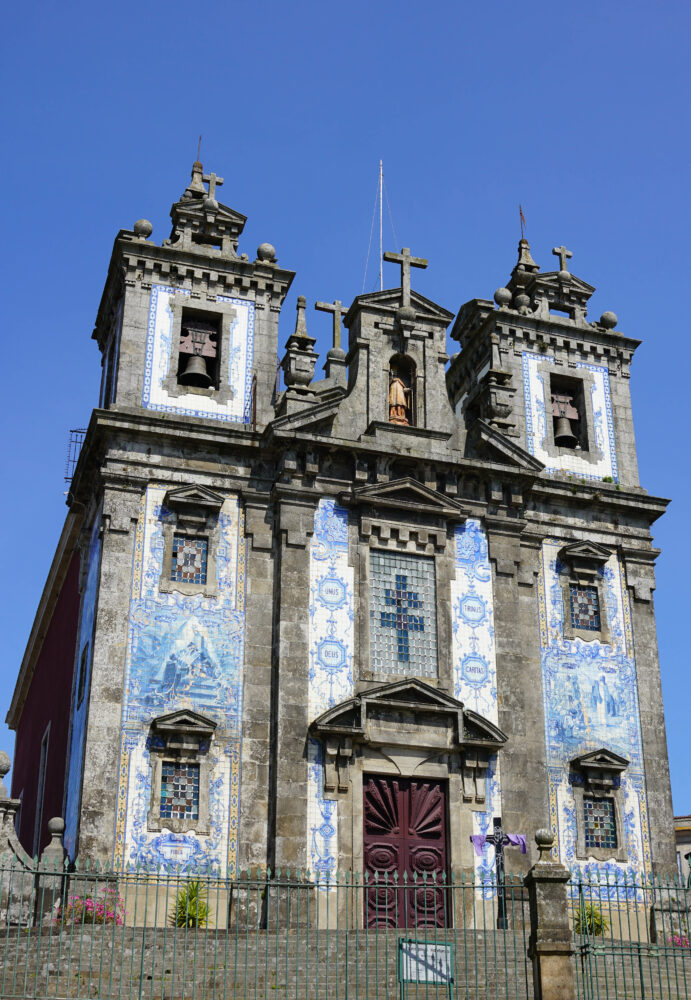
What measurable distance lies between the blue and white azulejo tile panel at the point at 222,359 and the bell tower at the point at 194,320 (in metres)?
0.02

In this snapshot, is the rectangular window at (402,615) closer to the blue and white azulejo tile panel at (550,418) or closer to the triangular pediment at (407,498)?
the triangular pediment at (407,498)

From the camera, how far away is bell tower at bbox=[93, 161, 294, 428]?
957 inches

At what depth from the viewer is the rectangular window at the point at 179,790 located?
2092cm

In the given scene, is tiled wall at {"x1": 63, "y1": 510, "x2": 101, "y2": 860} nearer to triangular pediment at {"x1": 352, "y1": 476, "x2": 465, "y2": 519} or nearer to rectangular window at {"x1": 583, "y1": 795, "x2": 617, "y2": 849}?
triangular pediment at {"x1": 352, "y1": 476, "x2": 465, "y2": 519}

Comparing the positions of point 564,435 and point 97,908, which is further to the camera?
point 564,435

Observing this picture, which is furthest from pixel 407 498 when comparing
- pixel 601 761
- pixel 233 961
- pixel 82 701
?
pixel 233 961

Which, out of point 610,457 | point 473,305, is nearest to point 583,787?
point 610,457

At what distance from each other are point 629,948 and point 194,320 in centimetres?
1501

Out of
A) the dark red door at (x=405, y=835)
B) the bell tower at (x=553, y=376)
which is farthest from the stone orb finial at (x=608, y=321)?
the dark red door at (x=405, y=835)

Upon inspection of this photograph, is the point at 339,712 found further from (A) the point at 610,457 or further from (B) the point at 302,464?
(A) the point at 610,457

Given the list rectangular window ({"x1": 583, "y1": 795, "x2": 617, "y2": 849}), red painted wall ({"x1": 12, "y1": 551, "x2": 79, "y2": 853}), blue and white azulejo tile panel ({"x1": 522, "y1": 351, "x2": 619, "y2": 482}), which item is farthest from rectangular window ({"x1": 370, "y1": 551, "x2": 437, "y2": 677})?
red painted wall ({"x1": 12, "y1": 551, "x2": 79, "y2": 853})

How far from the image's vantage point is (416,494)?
24.1m

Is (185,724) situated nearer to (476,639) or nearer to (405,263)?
(476,639)

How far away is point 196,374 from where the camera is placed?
80.8ft
